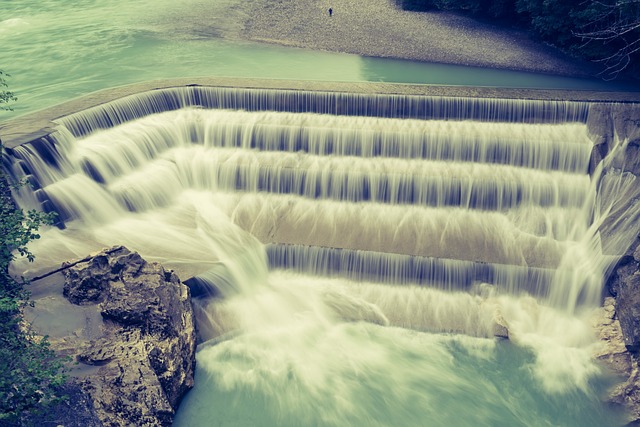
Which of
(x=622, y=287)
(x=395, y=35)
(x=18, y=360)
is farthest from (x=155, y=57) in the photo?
(x=622, y=287)

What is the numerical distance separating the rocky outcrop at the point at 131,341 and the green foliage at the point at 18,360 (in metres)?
1.02

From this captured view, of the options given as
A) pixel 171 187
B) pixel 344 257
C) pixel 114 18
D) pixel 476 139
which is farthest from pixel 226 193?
pixel 114 18

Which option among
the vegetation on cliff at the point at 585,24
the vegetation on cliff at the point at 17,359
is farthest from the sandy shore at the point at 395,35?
the vegetation on cliff at the point at 17,359

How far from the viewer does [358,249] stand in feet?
56.6

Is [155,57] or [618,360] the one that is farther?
[155,57]

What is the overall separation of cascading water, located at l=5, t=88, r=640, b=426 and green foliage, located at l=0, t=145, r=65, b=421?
3.48 m

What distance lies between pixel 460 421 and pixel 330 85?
13.2 m

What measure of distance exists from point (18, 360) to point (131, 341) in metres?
2.87

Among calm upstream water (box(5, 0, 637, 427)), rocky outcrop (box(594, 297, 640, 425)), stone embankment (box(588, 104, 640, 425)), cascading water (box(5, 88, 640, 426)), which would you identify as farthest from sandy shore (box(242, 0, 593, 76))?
rocky outcrop (box(594, 297, 640, 425))

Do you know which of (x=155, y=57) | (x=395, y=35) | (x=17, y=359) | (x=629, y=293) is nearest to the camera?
(x=17, y=359)

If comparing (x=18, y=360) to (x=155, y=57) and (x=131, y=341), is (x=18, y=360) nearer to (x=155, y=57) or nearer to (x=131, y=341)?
(x=131, y=341)

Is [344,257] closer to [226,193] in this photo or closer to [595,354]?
[226,193]

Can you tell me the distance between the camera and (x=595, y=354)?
15.3 m

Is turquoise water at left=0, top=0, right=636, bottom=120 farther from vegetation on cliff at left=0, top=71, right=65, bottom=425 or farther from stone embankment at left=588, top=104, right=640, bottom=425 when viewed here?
vegetation on cliff at left=0, top=71, right=65, bottom=425
